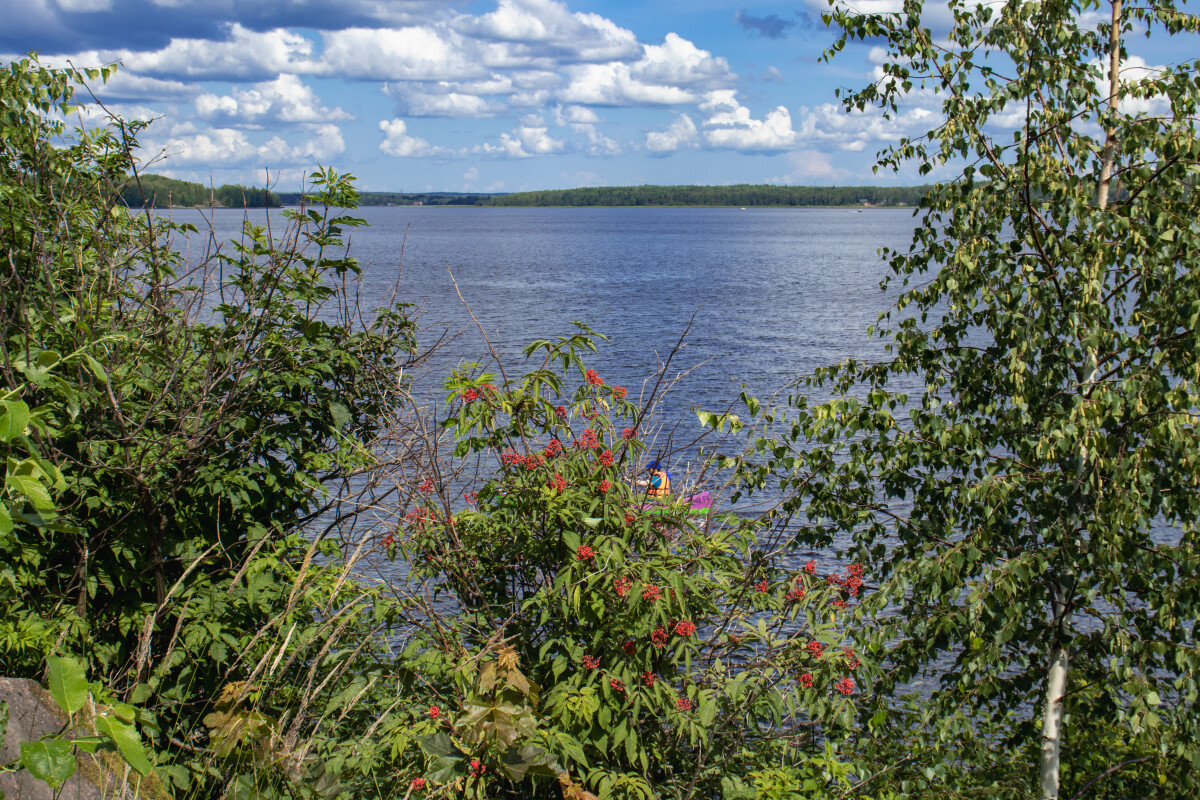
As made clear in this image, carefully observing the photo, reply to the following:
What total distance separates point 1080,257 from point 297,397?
4.98 metres

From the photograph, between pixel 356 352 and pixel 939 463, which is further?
pixel 356 352

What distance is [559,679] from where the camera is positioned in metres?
4.36

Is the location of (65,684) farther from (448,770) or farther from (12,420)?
(448,770)

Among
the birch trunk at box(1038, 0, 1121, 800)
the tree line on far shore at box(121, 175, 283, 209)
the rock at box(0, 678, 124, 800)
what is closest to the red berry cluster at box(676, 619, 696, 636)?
the birch trunk at box(1038, 0, 1121, 800)

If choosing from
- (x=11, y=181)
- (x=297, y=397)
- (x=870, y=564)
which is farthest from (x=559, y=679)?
(x=11, y=181)

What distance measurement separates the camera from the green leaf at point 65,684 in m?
1.45

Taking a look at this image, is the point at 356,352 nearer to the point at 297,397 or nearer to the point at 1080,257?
the point at 297,397

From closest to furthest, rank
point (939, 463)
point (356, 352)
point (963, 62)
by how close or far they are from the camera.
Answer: point (963, 62) < point (939, 463) < point (356, 352)

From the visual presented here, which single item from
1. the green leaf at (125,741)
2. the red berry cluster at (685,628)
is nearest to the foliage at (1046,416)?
the red berry cluster at (685,628)

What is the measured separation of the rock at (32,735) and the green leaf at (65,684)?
2.58 m

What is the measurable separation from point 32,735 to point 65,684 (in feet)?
10.7

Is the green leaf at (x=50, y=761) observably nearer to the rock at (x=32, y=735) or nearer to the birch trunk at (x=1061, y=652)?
the rock at (x=32, y=735)

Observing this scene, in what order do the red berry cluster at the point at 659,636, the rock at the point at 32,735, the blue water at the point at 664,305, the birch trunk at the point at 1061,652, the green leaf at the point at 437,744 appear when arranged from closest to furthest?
the green leaf at the point at 437,744 → the rock at the point at 32,735 → the red berry cluster at the point at 659,636 → the birch trunk at the point at 1061,652 → the blue water at the point at 664,305

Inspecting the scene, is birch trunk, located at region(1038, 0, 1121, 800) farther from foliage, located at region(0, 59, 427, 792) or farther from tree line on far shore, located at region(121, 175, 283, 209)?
tree line on far shore, located at region(121, 175, 283, 209)
